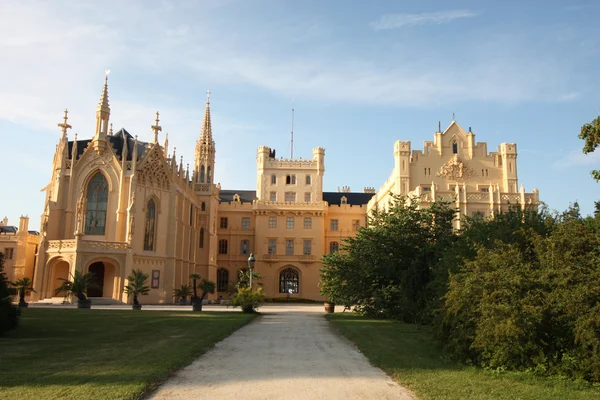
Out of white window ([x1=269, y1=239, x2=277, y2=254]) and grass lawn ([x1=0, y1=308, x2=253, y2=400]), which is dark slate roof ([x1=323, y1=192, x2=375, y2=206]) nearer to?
white window ([x1=269, y1=239, x2=277, y2=254])

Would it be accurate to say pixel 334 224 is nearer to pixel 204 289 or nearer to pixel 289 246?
pixel 289 246

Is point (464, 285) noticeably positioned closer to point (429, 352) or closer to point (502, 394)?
point (429, 352)

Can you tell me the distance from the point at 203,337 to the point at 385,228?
14.5 metres

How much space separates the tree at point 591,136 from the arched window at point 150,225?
40.5m

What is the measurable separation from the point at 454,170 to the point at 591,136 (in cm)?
4324

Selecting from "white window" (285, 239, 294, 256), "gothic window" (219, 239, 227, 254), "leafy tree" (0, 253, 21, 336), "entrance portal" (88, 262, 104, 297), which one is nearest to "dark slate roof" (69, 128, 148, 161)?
"entrance portal" (88, 262, 104, 297)

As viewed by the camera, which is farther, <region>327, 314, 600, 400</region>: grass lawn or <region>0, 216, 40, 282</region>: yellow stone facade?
<region>0, 216, 40, 282</region>: yellow stone facade

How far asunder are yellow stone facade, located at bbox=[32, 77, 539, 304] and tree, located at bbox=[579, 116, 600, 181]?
19262mm

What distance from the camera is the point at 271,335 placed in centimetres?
1884

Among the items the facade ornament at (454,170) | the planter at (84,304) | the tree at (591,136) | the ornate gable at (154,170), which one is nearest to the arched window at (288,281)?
the ornate gable at (154,170)

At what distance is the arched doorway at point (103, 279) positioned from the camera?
1732 inches

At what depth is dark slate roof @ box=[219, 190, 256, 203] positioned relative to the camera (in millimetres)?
69250

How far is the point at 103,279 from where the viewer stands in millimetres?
44875

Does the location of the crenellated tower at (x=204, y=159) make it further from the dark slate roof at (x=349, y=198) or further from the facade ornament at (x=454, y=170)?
the facade ornament at (x=454, y=170)
